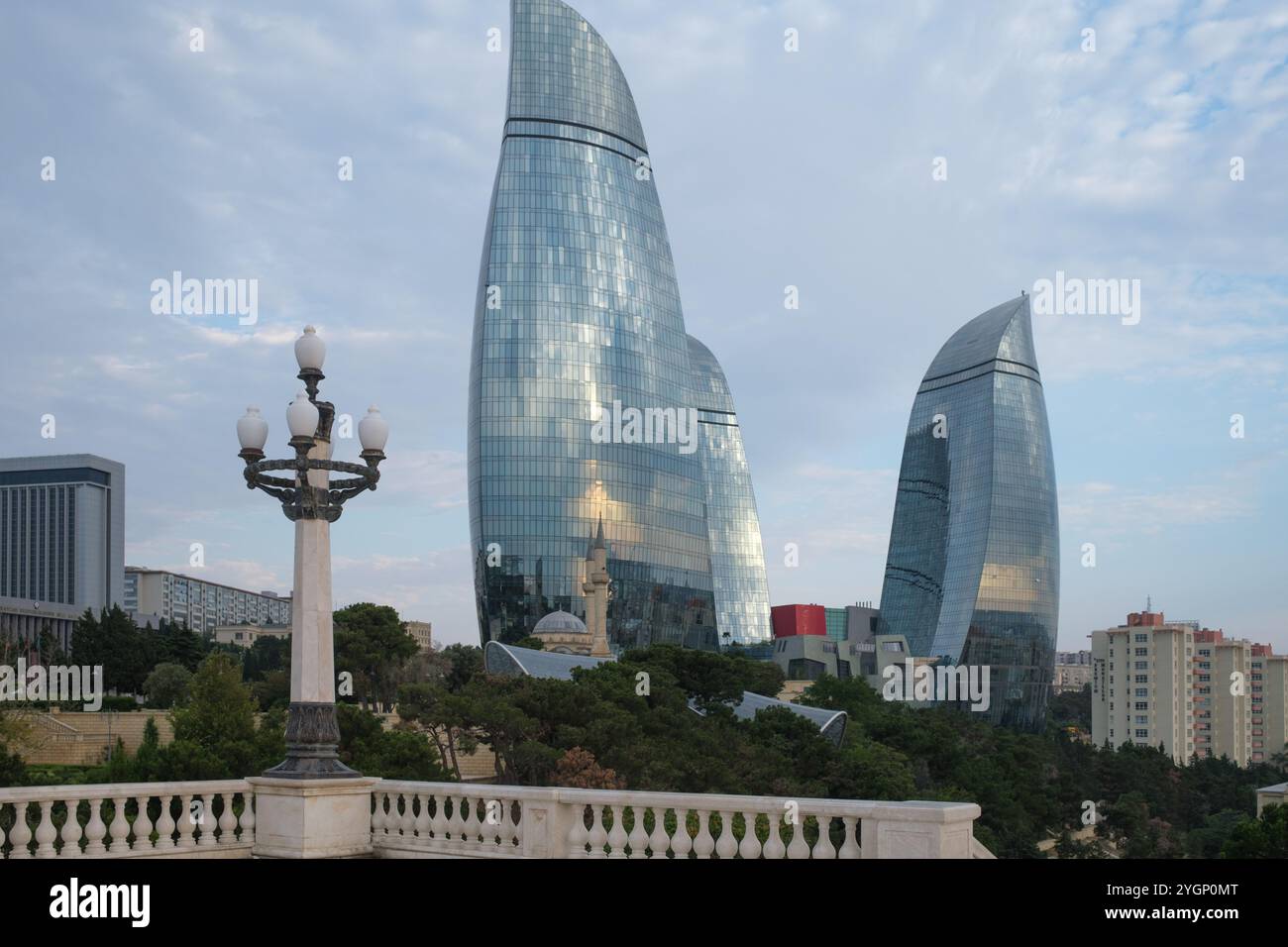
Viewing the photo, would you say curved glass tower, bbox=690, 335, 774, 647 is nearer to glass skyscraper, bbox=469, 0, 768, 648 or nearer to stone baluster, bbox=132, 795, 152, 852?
glass skyscraper, bbox=469, 0, 768, 648

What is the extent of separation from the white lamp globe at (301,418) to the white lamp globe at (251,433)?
0.51m

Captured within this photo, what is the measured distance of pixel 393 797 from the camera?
15125mm

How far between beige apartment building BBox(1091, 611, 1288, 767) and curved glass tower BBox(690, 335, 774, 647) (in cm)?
3856

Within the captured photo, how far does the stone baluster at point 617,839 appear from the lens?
41.9 ft

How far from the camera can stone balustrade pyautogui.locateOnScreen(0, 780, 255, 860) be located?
13.4 meters

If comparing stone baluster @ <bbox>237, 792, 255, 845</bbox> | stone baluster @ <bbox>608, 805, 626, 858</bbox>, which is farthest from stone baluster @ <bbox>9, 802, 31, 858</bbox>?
stone baluster @ <bbox>608, 805, 626, 858</bbox>

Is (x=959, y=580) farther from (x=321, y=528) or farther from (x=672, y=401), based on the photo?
(x=321, y=528)

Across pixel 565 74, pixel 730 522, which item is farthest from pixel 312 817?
pixel 730 522

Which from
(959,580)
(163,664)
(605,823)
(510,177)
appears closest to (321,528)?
(605,823)

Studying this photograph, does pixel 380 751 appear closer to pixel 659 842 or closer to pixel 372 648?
pixel 659 842

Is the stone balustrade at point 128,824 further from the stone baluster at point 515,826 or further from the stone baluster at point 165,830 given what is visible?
the stone baluster at point 515,826

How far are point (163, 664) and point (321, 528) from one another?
2465 inches
